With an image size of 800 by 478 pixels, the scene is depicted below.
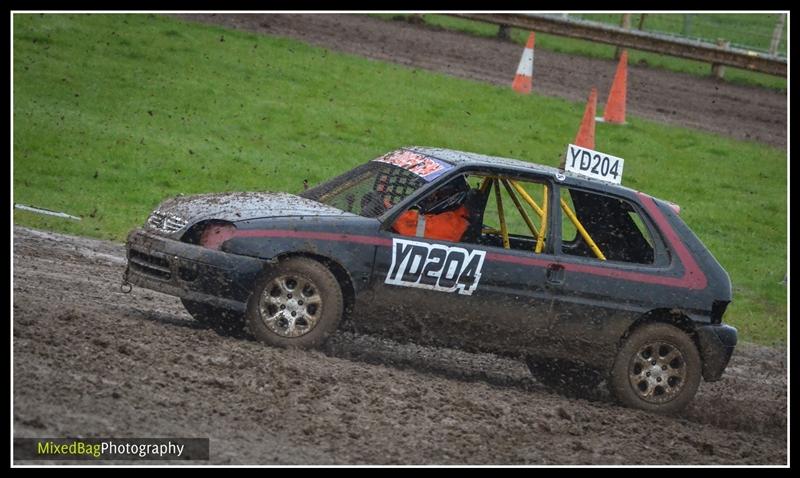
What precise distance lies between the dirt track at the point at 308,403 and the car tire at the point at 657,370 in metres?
0.15

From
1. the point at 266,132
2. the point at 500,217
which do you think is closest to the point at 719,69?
the point at 266,132

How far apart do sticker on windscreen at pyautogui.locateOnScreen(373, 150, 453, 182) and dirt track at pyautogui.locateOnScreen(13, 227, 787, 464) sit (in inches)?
56.2

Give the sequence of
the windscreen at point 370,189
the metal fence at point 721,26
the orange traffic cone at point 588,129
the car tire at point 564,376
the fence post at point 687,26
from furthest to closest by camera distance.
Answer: the fence post at point 687,26 → the metal fence at point 721,26 → the orange traffic cone at point 588,129 → the car tire at point 564,376 → the windscreen at point 370,189

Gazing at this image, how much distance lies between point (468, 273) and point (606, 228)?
148 centimetres

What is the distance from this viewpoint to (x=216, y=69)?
19.5 meters

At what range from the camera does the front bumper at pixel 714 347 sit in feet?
30.3

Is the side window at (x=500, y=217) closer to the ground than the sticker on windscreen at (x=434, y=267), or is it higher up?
higher up

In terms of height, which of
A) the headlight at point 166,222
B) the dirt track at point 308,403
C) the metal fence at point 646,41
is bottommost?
the dirt track at point 308,403

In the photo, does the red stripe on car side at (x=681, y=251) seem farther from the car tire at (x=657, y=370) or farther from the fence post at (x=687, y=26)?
the fence post at (x=687, y=26)

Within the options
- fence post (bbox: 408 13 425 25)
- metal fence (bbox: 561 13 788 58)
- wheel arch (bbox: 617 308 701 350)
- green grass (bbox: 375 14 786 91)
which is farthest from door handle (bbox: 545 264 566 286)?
metal fence (bbox: 561 13 788 58)

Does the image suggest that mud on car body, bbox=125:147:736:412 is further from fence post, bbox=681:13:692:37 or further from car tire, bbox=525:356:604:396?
fence post, bbox=681:13:692:37

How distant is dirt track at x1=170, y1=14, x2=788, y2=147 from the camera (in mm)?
21859

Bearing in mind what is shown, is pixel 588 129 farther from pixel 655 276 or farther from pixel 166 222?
pixel 166 222

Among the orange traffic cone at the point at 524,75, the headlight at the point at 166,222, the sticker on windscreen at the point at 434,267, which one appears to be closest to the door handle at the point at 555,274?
the sticker on windscreen at the point at 434,267
